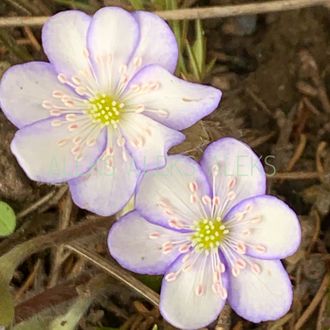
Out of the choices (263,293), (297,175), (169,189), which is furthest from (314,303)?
(169,189)

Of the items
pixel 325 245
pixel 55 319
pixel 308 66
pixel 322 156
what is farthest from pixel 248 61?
pixel 55 319

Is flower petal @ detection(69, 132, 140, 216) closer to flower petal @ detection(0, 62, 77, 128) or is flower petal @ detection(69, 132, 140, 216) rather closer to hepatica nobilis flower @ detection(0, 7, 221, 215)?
hepatica nobilis flower @ detection(0, 7, 221, 215)

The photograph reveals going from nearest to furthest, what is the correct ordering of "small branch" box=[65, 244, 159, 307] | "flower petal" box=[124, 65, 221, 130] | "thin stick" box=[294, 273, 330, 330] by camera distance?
"flower petal" box=[124, 65, 221, 130] → "small branch" box=[65, 244, 159, 307] → "thin stick" box=[294, 273, 330, 330]

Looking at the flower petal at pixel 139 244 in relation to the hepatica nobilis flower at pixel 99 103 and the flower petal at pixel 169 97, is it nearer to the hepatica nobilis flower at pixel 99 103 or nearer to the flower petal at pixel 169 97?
the hepatica nobilis flower at pixel 99 103

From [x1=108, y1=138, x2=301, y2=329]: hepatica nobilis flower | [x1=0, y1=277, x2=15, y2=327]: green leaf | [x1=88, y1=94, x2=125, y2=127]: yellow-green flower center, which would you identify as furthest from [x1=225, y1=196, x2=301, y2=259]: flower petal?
[x1=0, y1=277, x2=15, y2=327]: green leaf

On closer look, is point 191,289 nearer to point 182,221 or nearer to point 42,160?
point 182,221

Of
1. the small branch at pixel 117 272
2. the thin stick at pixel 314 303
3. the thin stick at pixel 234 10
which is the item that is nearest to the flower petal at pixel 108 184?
the small branch at pixel 117 272
